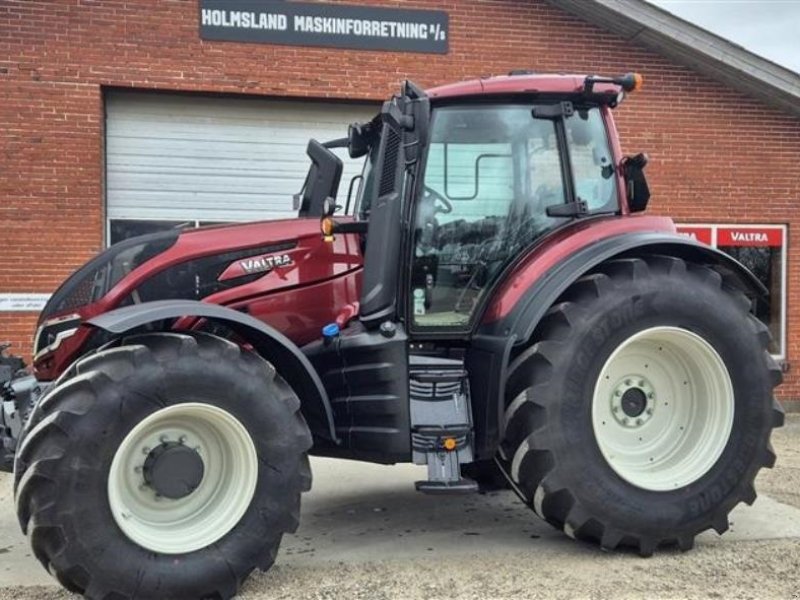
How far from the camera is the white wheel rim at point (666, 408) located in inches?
176

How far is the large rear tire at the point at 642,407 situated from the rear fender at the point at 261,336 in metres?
0.97

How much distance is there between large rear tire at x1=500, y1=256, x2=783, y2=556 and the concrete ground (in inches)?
8.5

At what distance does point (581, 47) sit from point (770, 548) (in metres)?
7.00

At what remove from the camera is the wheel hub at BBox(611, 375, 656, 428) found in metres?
4.55

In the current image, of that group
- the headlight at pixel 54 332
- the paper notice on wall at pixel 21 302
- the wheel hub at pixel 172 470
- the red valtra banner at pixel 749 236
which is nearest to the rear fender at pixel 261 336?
the headlight at pixel 54 332

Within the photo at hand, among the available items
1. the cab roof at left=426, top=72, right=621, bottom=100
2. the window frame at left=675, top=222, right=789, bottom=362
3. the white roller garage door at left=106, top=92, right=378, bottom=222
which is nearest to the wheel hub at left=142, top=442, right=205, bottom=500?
the cab roof at left=426, top=72, right=621, bottom=100

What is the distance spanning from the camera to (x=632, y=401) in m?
4.58

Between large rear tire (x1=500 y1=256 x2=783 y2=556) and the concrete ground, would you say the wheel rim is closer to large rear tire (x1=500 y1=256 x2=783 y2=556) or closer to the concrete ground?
the concrete ground

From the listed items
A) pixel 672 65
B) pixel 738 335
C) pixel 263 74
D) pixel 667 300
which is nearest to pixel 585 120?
pixel 667 300

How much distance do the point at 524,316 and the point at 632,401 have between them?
2.84ft

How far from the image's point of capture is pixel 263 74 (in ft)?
30.7

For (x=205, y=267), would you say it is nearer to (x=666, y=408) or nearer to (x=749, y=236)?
(x=666, y=408)

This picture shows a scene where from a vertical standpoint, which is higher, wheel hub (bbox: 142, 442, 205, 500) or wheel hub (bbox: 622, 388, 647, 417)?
wheel hub (bbox: 622, 388, 647, 417)

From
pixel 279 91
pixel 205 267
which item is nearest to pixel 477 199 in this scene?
pixel 205 267
